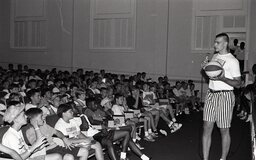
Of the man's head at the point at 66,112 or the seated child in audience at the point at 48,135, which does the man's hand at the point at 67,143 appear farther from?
the man's head at the point at 66,112

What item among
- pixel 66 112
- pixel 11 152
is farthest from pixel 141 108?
pixel 11 152

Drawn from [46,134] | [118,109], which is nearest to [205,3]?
[118,109]

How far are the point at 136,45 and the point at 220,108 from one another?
10933mm

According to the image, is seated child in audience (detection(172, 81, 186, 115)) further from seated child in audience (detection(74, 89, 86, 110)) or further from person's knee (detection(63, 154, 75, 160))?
person's knee (detection(63, 154, 75, 160))

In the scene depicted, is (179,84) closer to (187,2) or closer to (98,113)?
(187,2)

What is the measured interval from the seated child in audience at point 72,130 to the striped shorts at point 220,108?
5.45ft

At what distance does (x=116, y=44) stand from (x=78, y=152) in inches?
447

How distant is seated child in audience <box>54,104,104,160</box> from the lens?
219 inches

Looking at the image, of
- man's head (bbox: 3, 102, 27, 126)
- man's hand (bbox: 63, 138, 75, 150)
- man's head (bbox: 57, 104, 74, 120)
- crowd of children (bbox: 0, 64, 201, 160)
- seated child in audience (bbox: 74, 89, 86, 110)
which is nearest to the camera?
man's head (bbox: 3, 102, 27, 126)

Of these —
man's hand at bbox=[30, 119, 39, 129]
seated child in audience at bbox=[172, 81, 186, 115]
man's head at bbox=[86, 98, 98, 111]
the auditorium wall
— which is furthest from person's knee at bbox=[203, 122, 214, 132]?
the auditorium wall

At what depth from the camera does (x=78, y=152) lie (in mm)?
5293

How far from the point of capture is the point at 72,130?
5.84 meters

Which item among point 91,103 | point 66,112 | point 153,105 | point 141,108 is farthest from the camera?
point 153,105

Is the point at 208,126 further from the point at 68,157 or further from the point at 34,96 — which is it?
the point at 34,96
